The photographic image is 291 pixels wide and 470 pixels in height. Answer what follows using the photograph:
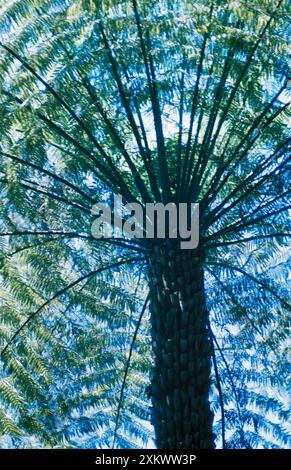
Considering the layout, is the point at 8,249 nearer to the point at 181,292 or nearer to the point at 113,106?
the point at 113,106

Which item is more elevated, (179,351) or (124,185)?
(124,185)

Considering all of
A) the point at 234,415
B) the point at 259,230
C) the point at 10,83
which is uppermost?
the point at 10,83

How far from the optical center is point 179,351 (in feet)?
16.7

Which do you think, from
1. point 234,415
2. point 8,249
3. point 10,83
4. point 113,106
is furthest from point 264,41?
point 234,415

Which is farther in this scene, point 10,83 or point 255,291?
point 255,291

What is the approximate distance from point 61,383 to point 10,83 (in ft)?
10.7

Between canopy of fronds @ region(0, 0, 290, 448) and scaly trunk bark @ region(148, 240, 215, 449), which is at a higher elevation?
canopy of fronds @ region(0, 0, 290, 448)

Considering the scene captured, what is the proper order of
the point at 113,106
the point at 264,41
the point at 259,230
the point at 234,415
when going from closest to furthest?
the point at 264,41 < the point at 113,106 < the point at 259,230 < the point at 234,415

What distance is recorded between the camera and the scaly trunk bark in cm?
493

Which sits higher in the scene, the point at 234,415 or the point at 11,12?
the point at 11,12

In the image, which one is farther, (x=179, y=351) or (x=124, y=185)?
(x=124, y=185)

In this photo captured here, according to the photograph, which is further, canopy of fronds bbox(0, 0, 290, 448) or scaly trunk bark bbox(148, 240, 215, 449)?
canopy of fronds bbox(0, 0, 290, 448)

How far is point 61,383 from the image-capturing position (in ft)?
27.2

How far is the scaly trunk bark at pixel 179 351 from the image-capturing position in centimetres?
493
